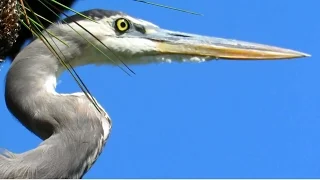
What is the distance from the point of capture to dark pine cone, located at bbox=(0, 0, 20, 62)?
1.44m

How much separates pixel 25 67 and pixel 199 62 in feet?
2.33

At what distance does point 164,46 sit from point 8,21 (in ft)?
4.93

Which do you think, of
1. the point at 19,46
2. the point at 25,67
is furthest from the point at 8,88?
the point at 19,46

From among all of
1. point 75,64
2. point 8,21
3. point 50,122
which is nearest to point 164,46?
point 75,64

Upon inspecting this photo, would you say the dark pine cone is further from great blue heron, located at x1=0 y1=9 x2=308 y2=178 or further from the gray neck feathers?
the gray neck feathers

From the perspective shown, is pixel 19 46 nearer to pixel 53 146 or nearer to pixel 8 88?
pixel 8 88

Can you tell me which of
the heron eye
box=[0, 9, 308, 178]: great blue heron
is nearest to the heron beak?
box=[0, 9, 308, 178]: great blue heron

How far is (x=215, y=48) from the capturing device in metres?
2.89

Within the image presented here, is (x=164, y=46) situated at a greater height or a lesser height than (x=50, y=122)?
greater

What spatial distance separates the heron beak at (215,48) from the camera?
2.87 m

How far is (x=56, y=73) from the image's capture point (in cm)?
264

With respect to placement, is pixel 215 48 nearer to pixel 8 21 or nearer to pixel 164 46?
pixel 164 46

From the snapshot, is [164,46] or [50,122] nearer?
[50,122]

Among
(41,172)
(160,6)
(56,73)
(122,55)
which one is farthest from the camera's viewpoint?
(122,55)
